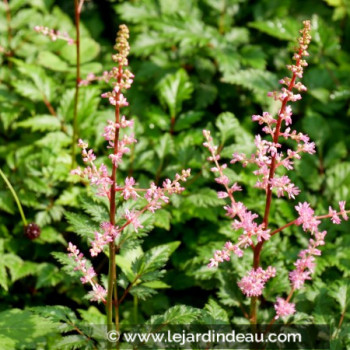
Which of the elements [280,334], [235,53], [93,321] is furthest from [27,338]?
[235,53]

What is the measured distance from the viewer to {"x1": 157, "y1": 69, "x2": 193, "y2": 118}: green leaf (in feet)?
12.7

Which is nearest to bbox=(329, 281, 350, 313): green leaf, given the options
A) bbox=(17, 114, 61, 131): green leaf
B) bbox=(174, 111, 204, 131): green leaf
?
bbox=(174, 111, 204, 131): green leaf

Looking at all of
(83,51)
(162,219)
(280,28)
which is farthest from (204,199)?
(280,28)

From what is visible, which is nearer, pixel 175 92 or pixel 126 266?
pixel 126 266

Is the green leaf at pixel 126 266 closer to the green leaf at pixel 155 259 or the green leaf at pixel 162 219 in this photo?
the green leaf at pixel 155 259

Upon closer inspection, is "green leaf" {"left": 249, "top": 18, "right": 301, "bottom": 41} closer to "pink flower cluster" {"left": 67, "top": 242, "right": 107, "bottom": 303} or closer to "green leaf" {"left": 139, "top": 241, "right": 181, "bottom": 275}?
"green leaf" {"left": 139, "top": 241, "right": 181, "bottom": 275}

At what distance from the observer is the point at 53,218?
3.56m

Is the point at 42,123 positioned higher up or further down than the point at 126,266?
higher up

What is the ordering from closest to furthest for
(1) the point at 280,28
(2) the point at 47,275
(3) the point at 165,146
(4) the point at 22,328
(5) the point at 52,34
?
(4) the point at 22,328
(5) the point at 52,34
(2) the point at 47,275
(3) the point at 165,146
(1) the point at 280,28

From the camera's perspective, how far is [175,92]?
12.8 ft

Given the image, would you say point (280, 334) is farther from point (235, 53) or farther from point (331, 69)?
point (331, 69)

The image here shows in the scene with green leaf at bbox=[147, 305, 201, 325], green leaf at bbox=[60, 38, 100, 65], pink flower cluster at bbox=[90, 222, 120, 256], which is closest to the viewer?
pink flower cluster at bbox=[90, 222, 120, 256]

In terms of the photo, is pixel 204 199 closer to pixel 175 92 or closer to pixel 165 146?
pixel 165 146

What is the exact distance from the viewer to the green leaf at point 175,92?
387 cm
